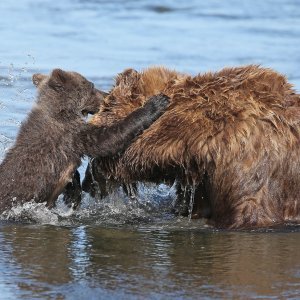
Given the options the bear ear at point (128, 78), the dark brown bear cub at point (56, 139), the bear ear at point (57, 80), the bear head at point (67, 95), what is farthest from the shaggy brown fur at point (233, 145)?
the bear ear at point (57, 80)

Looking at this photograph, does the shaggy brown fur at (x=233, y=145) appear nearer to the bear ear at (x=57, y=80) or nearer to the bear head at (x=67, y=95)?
the bear head at (x=67, y=95)

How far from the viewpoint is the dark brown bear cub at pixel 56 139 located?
26.6 ft

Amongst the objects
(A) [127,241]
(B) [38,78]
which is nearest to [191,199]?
(A) [127,241]

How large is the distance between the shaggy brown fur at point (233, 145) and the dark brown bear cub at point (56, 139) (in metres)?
0.19

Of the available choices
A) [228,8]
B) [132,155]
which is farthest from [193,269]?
[228,8]

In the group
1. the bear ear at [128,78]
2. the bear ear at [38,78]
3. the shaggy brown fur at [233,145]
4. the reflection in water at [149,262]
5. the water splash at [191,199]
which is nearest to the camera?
the reflection in water at [149,262]

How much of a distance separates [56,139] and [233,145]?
1.61m

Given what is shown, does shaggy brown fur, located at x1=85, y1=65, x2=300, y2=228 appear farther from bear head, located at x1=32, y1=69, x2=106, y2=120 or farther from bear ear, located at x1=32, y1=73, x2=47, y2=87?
bear ear, located at x1=32, y1=73, x2=47, y2=87

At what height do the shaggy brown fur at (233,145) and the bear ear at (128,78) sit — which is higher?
the bear ear at (128,78)

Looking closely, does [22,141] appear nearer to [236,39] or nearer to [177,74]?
[177,74]

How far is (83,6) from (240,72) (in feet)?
38.1

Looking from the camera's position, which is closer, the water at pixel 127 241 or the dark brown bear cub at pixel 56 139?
the water at pixel 127 241

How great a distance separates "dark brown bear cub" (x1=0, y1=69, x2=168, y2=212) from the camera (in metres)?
8.09

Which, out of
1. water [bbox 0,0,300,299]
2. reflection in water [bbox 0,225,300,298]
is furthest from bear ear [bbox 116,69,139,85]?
reflection in water [bbox 0,225,300,298]
